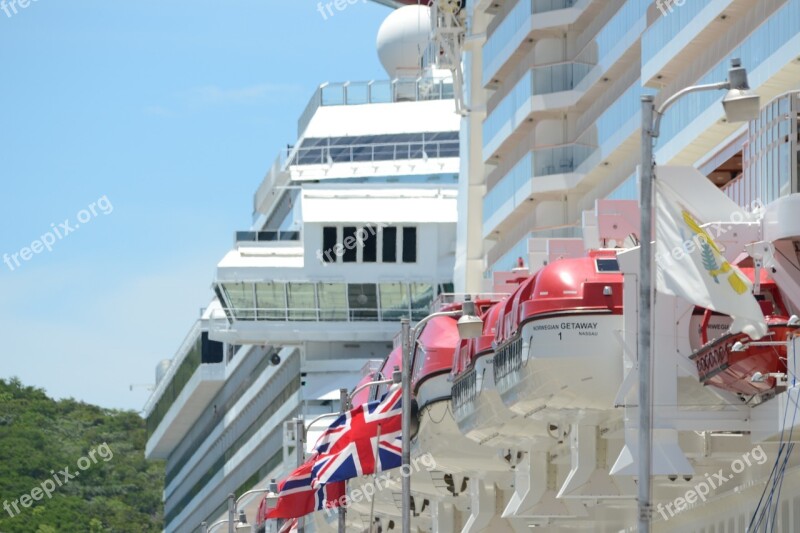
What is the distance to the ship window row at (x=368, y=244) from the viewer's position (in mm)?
98188

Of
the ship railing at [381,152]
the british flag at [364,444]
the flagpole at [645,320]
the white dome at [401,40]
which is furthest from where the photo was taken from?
the white dome at [401,40]

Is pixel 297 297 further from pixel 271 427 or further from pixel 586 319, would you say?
pixel 586 319

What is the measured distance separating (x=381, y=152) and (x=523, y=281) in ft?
207

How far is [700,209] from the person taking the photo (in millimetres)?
30562

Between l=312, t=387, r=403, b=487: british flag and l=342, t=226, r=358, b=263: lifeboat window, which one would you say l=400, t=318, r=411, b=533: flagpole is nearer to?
l=312, t=387, r=403, b=487: british flag

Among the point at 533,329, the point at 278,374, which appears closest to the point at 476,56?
the point at 278,374

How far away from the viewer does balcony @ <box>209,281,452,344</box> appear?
3910 inches

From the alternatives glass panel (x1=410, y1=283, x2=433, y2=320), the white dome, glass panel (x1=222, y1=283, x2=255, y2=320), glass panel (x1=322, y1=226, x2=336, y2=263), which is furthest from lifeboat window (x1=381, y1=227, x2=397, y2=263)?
the white dome

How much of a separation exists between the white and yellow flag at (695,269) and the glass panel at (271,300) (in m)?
70.0

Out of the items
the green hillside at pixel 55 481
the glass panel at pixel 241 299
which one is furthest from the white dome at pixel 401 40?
the green hillside at pixel 55 481

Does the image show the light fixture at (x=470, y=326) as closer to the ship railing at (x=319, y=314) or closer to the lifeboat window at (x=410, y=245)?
the lifeboat window at (x=410, y=245)

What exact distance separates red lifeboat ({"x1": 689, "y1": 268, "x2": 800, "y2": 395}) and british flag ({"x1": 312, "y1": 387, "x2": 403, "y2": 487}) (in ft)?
53.4

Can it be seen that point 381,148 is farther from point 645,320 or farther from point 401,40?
point 645,320

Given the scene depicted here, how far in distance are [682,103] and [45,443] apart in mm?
134317
